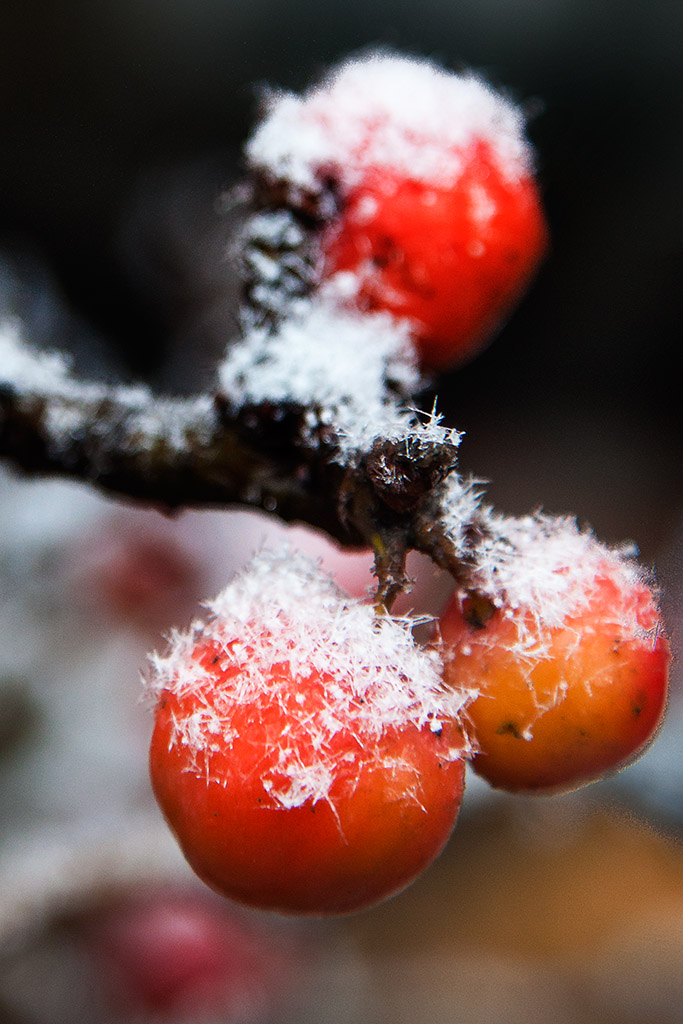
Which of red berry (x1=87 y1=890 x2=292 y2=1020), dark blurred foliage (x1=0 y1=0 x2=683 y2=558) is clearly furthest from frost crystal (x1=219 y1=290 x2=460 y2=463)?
red berry (x1=87 y1=890 x2=292 y2=1020)

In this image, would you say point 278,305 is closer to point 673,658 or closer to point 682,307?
point 673,658

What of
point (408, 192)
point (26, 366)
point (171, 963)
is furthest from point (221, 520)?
point (408, 192)

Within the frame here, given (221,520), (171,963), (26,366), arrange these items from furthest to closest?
1. (221,520)
2. (171,963)
3. (26,366)

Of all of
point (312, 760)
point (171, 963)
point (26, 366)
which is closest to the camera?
point (312, 760)

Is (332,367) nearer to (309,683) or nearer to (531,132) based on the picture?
(309,683)

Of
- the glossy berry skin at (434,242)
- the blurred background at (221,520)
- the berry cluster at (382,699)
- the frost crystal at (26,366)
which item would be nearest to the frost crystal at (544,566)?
the berry cluster at (382,699)

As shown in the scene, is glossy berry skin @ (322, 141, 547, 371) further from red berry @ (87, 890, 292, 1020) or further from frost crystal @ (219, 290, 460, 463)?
red berry @ (87, 890, 292, 1020)

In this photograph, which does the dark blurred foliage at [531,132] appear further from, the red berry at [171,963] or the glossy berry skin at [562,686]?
the red berry at [171,963]
